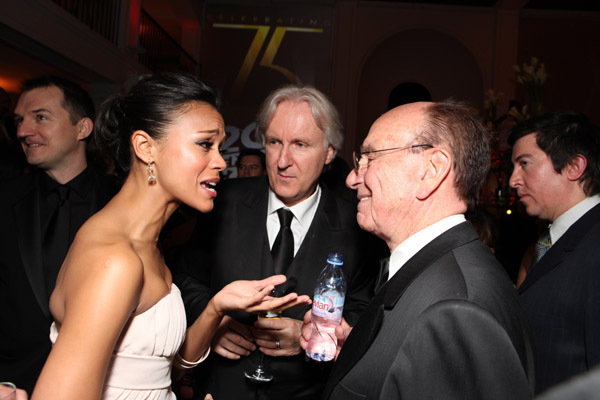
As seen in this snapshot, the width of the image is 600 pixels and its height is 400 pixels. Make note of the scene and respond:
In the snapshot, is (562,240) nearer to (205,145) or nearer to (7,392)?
(205,145)

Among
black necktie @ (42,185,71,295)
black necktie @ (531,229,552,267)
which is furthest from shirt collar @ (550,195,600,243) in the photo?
black necktie @ (42,185,71,295)

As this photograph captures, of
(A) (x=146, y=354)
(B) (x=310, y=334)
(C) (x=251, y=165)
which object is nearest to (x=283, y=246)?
(B) (x=310, y=334)

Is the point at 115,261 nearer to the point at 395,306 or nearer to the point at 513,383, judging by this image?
the point at 395,306

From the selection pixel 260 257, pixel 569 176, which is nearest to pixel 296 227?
pixel 260 257

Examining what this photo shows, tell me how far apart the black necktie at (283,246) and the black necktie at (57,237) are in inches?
46.5

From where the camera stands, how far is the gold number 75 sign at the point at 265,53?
37.7 feet

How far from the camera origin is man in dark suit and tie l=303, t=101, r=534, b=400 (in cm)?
98

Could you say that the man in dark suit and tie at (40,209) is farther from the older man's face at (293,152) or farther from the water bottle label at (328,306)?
the water bottle label at (328,306)

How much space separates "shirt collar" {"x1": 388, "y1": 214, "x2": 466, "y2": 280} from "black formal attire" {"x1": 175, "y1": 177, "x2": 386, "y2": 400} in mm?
767

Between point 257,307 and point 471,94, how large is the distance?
441 inches

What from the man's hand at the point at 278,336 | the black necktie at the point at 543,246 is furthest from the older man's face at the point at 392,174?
the black necktie at the point at 543,246

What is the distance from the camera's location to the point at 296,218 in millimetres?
2223

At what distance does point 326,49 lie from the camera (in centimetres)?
1137

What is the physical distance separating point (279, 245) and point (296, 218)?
0.18 meters
